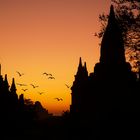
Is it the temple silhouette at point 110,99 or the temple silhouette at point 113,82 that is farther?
the temple silhouette at point 113,82

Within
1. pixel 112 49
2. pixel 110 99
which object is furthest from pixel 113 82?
pixel 112 49

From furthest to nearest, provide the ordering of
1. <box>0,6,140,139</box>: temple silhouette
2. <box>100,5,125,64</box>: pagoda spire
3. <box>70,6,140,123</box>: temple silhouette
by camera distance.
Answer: <box>100,5,125,64</box>: pagoda spire < <box>70,6,140,123</box>: temple silhouette < <box>0,6,140,139</box>: temple silhouette

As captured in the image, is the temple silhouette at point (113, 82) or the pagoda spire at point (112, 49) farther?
the pagoda spire at point (112, 49)

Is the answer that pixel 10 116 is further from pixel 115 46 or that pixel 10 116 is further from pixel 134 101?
pixel 134 101

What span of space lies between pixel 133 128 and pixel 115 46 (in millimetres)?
12777

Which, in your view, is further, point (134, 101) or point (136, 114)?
point (134, 101)

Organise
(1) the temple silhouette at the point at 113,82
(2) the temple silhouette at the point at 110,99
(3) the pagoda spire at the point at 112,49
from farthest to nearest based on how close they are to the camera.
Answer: (3) the pagoda spire at the point at 112,49
(1) the temple silhouette at the point at 113,82
(2) the temple silhouette at the point at 110,99

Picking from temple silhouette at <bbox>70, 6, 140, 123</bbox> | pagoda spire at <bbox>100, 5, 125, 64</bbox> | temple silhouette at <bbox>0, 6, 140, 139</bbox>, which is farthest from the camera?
pagoda spire at <bbox>100, 5, 125, 64</bbox>

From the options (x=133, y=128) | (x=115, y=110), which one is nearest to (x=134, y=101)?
(x=115, y=110)

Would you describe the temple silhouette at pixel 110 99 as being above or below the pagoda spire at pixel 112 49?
below

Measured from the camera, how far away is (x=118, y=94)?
35.7m

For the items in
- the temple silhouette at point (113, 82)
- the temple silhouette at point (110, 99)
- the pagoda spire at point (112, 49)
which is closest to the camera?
the temple silhouette at point (110, 99)

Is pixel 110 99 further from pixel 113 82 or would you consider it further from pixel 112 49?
pixel 112 49

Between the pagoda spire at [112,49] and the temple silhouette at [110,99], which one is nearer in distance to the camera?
the temple silhouette at [110,99]
